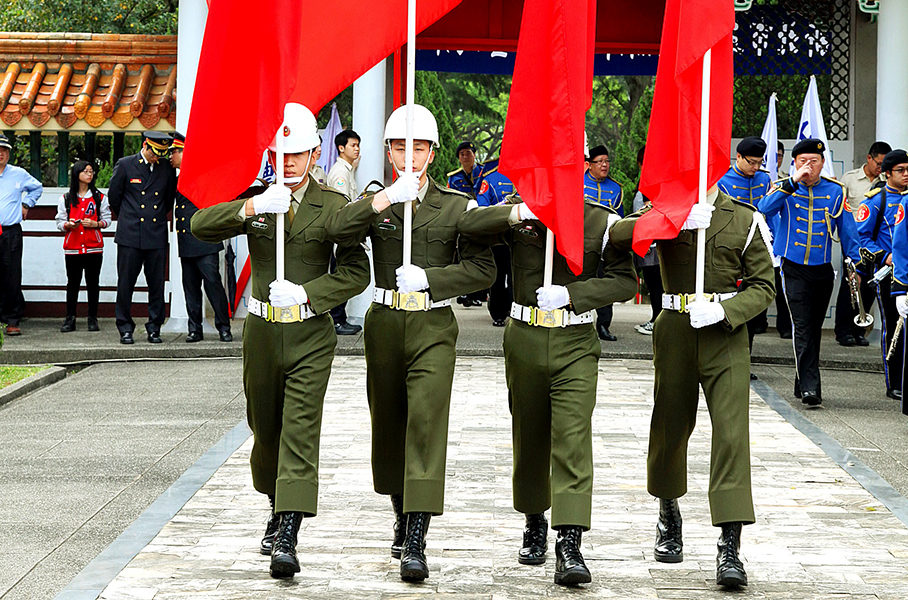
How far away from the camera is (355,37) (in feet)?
19.7

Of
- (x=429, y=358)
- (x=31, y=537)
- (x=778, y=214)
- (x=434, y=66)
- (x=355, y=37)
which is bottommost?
(x=31, y=537)

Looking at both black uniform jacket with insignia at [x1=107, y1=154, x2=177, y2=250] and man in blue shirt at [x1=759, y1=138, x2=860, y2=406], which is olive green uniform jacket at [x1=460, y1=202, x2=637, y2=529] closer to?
man in blue shirt at [x1=759, y1=138, x2=860, y2=406]

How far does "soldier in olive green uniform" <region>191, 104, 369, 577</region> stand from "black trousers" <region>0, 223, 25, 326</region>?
Answer: 29.2ft

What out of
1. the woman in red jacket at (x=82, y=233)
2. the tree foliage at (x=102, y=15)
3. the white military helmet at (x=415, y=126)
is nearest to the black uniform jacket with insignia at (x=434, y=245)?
the white military helmet at (x=415, y=126)

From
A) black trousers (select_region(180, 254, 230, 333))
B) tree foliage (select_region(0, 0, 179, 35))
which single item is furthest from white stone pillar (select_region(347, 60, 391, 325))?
tree foliage (select_region(0, 0, 179, 35))

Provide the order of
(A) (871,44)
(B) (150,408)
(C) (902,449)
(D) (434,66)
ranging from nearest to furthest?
(C) (902,449) → (B) (150,408) → (A) (871,44) → (D) (434,66)

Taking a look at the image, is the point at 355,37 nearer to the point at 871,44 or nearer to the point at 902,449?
the point at 902,449

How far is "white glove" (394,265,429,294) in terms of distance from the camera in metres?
5.55

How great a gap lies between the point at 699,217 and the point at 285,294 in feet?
6.11

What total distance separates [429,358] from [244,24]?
5.90 feet

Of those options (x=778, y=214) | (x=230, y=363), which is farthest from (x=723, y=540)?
(x=230, y=363)

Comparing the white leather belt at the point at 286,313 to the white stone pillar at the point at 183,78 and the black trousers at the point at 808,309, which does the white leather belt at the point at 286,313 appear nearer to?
the black trousers at the point at 808,309

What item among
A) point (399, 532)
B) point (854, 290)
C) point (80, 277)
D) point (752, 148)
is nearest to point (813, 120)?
point (854, 290)

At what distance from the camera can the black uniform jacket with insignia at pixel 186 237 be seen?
12695mm
